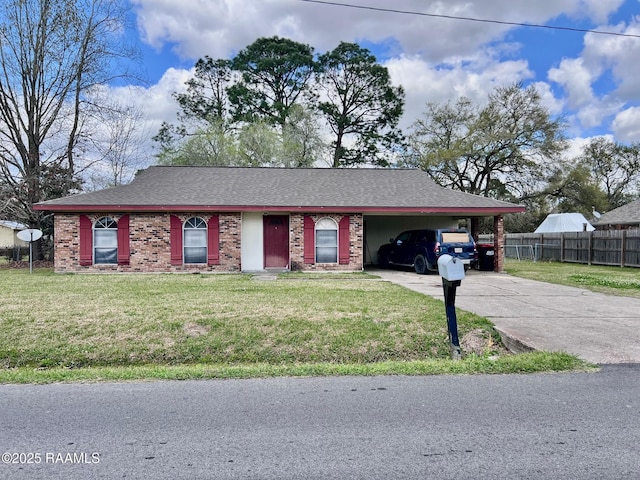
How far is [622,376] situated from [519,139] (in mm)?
33561

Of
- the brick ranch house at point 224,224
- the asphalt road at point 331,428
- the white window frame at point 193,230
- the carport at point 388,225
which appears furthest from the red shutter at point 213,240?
the asphalt road at point 331,428

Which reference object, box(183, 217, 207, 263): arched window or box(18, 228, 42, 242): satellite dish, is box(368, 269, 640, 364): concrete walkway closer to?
box(183, 217, 207, 263): arched window

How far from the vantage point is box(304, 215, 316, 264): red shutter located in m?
15.9

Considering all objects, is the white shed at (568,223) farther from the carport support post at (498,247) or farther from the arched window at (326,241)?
the arched window at (326,241)

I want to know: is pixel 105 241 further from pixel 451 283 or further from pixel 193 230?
pixel 451 283

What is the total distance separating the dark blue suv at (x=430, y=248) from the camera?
47.9 feet

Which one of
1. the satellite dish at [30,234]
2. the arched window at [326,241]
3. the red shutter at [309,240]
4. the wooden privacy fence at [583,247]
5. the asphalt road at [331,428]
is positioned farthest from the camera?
the wooden privacy fence at [583,247]

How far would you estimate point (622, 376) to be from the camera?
477 cm

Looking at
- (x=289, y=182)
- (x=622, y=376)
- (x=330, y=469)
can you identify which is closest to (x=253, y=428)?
(x=330, y=469)

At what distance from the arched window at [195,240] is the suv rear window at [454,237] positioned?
27.2 feet

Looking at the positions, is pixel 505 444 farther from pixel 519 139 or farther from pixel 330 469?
pixel 519 139

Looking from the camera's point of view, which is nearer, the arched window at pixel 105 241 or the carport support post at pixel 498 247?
the arched window at pixel 105 241

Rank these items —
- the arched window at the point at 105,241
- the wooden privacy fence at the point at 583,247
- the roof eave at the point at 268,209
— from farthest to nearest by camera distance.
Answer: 1. the wooden privacy fence at the point at 583,247
2. the arched window at the point at 105,241
3. the roof eave at the point at 268,209

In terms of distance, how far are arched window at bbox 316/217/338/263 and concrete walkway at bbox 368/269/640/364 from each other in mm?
4306
